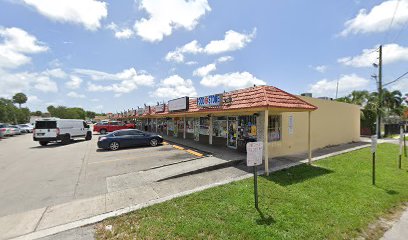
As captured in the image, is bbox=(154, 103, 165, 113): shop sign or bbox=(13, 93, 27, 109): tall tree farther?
bbox=(13, 93, 27, 109): tall tree

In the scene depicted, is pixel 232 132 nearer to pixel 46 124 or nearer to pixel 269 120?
pixel 269 120

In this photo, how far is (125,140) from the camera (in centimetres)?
1531

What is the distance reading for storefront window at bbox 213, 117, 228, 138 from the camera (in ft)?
45.9

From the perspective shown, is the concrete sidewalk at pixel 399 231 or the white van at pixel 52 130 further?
the white van at pixel 52 130

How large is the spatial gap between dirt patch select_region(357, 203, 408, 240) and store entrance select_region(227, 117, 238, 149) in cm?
803

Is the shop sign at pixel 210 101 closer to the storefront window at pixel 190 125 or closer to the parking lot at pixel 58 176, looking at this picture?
the parking lot at pixel 58 176

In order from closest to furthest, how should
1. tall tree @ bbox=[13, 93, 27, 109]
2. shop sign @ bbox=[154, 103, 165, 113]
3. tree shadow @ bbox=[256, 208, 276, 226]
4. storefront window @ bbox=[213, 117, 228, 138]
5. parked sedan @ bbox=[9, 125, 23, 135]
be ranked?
tree shadow @ bbox=[256, 208, 276, 226]
storefront window @ bbox=[213, 117, 228, 138]
shop sign @ bbox=[154, 103, 165, 113]
parked sedan @ bbox=[9, 125, 23, 135]
tall tree @ bbox=[13, 93, 27, 109]

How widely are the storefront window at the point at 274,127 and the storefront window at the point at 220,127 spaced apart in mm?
3202

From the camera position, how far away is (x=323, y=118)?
14969 millimetres

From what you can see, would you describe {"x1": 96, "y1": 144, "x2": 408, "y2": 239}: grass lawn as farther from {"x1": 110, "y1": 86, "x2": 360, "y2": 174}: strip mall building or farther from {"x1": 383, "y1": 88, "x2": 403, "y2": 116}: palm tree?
{"x1": 383, "y1": 88, "x2": 403, "y2": 116}: palm tree

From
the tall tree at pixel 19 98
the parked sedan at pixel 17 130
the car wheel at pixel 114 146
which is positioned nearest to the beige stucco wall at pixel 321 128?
the car wheel at pixel 114 146

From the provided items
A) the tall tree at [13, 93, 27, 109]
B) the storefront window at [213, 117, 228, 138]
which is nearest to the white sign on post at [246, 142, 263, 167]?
the storefront window at [213, 117, 228, 138]

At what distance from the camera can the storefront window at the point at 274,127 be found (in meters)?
11.5

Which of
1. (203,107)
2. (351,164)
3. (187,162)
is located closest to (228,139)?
(203,107)
